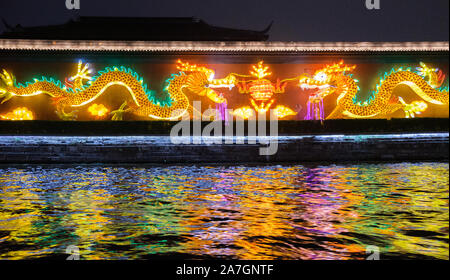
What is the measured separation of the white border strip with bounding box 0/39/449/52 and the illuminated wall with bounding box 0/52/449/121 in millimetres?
374

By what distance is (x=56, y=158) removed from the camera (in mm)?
11312

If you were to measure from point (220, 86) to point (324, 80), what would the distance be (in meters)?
4.02

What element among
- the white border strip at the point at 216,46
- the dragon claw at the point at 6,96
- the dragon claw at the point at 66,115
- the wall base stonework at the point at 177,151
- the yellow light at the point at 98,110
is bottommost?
the wall base stonework at the point at 177,151

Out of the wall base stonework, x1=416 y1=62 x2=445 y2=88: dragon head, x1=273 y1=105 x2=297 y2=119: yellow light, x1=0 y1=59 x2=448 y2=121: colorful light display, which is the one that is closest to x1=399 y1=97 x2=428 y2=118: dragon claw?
x1=0 y1=59 x2=448 y2=121: colorful light display

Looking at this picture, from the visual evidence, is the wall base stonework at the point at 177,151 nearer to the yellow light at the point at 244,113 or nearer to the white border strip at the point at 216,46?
the yellow light at the point at 244,113

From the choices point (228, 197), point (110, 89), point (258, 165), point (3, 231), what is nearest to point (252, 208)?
point (228, 197)

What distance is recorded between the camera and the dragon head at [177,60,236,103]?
15.5m

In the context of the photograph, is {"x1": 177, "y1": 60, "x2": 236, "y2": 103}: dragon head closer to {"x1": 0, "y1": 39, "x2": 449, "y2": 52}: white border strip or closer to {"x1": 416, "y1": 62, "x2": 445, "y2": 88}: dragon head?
{"x1": 0, "y1": 39, "x2": 449, "y2": 52}: white border strip

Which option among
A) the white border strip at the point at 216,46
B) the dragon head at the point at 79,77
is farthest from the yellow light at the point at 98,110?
the white border strip at the point at 216,46

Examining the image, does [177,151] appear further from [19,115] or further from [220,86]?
[19,115]

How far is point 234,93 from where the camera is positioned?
52.3ft

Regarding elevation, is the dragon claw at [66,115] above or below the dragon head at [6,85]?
below

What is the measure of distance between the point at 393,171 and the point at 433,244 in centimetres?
569

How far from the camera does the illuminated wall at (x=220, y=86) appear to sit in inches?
604
